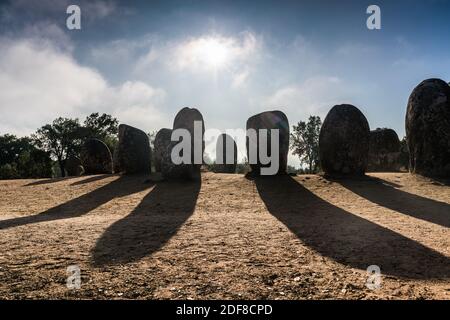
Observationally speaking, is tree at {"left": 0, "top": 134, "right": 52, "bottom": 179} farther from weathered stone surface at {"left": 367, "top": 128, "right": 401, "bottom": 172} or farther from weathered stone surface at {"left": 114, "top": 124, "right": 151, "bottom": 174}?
weathered stone surface at {"left": 367, "top": 128, "right": 401, "bottom": 172}

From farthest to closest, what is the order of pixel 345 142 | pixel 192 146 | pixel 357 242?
pixel 192 146, pixel 345 142, pixel 357 242

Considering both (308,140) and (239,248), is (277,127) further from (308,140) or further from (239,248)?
(308,140)

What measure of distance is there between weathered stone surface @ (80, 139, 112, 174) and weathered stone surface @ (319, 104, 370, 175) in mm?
15282

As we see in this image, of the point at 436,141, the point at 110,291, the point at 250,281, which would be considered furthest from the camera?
the point at 436,141

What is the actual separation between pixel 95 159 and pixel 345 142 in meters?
16.8

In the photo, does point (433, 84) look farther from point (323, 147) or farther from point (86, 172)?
point (86, 172)

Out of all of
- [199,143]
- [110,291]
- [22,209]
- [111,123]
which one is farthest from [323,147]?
[111,123]

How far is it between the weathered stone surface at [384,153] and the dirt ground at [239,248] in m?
12.1

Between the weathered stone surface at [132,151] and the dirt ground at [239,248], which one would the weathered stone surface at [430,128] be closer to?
the dirt ground at [239,248]

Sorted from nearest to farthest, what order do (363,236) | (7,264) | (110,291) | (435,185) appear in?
(110,291)
(7,264)
(363,236)
(435,185)

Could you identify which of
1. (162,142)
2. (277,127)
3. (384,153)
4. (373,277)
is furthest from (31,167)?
(373,277)

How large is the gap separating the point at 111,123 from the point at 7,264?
46.8m

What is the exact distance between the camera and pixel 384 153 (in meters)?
25.0

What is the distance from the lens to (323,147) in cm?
1755
